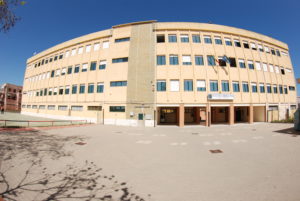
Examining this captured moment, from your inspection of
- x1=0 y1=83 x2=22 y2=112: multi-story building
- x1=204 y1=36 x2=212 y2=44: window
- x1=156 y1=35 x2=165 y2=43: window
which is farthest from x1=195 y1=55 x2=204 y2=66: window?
x1=0 y1=83 x2=22 y2=112: multi-story building

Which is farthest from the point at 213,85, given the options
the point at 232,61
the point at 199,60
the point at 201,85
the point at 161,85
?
the point at 161,85

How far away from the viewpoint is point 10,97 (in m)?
52.0

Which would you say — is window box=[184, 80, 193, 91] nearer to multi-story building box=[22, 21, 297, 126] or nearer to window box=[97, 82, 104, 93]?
multi-story building box=[22, 21, 297, 126]

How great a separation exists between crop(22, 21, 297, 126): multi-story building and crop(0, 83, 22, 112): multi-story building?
45.2 meters

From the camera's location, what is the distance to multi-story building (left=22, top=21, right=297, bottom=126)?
1850cm

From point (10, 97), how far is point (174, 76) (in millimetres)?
74369

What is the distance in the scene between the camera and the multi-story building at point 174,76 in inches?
728

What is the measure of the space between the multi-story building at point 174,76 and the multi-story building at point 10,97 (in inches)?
1781

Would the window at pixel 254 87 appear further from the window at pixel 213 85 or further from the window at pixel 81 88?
the window at pixel 81 88

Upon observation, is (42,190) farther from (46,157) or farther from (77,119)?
(77,119)

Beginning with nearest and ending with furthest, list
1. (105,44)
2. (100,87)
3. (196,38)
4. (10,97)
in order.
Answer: (196,38) < (100,87) < (105,44) < (10,97)

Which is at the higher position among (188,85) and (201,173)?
(188,85)

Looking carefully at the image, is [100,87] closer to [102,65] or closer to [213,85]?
[102,65]

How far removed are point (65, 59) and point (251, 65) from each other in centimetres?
3770
